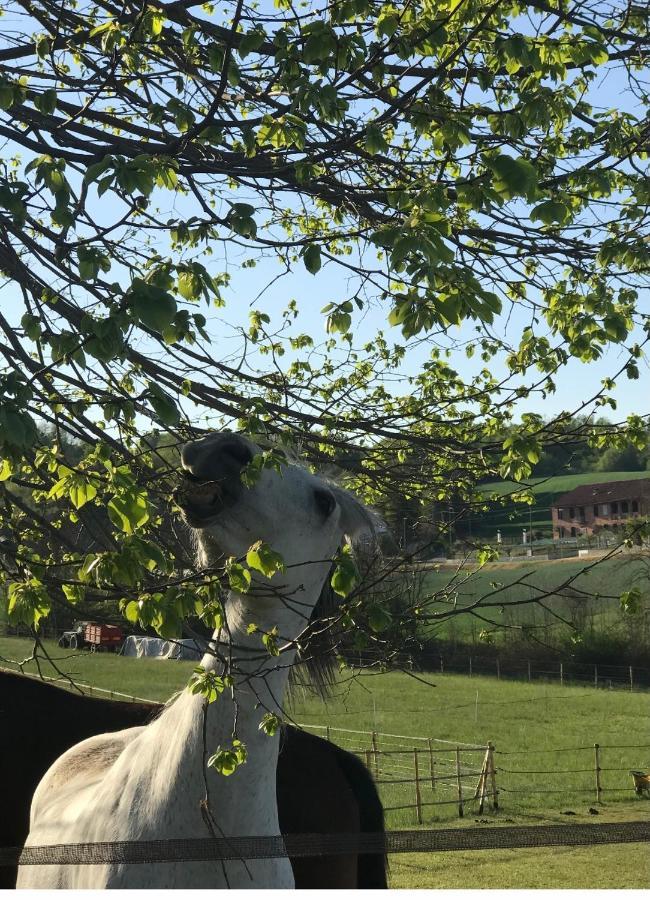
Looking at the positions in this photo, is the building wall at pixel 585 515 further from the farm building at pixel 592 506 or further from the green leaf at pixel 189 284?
the green leaf at pixel 189 284

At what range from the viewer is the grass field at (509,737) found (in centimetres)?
1334

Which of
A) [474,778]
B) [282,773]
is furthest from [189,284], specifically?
[474,778]

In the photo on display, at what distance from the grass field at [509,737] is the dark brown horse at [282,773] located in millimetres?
935

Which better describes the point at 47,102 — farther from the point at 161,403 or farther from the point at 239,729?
the point at 239,729

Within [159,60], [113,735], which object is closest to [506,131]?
[159,60]

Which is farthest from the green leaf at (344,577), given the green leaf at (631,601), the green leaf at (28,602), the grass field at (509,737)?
the green leaf at (631,601)

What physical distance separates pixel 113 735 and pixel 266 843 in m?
1.95

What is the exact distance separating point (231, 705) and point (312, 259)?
6.53ft

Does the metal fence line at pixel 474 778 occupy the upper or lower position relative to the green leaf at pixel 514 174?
lower

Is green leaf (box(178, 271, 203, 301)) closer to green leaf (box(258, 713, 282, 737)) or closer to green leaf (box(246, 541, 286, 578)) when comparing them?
green leaf (box(246, 541, 286, 578))

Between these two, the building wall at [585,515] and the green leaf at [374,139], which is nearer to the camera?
the green leaf at [374,139]

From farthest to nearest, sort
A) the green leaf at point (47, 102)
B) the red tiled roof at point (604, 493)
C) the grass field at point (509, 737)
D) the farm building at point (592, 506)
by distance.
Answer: the farm building at point (592, 506) < the red tiled roof at point (604, 493) < the grass field at point (509, 737) < the green leaf at point (47, 102)

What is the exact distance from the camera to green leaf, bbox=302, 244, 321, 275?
391 cm

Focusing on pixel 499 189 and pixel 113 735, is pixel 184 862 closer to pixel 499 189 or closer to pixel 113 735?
pixel 113 735
